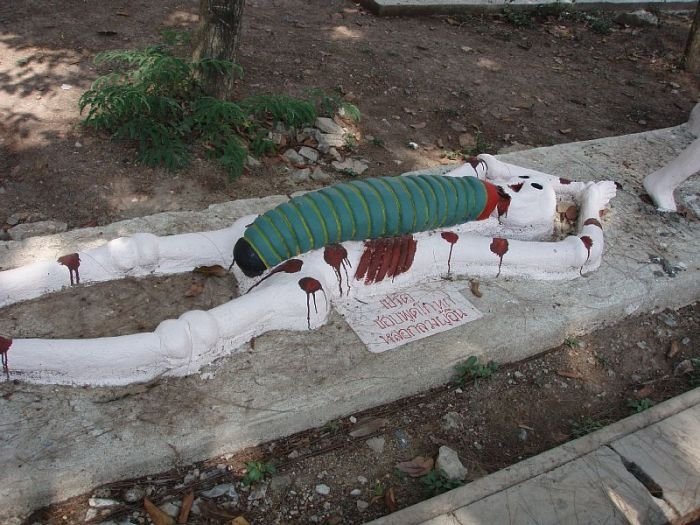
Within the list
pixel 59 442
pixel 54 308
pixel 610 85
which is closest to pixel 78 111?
pixel 54 308

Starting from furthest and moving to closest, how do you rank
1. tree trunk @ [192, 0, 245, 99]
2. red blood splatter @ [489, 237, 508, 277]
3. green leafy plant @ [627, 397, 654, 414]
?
tree trunk @ [192, 0, 245, 99] < red blood splatter @ [489, 237, 508, 277] < green leafy plant @ [627, 397, 654, 414]

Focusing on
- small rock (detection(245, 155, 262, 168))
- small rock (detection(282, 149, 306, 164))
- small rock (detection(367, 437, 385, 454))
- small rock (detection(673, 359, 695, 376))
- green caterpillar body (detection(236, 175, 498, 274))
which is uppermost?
green caterpillar body (detection(236, 175, 498, 274))

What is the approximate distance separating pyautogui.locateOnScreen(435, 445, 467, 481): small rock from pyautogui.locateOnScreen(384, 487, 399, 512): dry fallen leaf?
233mm

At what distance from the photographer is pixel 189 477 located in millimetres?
2592

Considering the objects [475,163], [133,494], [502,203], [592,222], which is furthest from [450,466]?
[475,163]

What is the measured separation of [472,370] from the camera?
3074 millimetres

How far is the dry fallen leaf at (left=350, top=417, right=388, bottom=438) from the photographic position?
9.41ft

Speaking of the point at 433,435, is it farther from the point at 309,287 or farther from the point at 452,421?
the point at 309,287

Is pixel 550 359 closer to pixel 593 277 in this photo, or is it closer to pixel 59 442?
pixel 593 277

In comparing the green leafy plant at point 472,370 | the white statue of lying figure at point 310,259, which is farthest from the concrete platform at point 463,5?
the green leafy plant at point 472,370

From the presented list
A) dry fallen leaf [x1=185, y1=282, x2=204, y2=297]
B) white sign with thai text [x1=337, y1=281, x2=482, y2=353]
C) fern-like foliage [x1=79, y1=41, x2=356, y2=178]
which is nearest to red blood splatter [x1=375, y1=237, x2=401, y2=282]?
white sign with thai text [x1=337, y1=281, x2=482, y2=353]

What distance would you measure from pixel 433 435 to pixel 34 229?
271cm

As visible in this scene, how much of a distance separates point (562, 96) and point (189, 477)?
226 inches

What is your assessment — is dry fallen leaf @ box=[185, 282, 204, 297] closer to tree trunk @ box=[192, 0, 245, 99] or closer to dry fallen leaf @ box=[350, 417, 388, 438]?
dry fallen leaf @ box=[350, 417, 388, 438]
